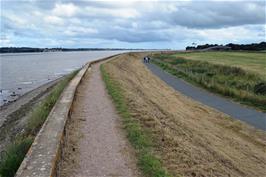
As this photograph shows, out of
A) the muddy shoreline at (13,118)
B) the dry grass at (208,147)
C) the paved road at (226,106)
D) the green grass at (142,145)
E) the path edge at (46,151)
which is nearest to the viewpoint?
the path edge at (46,151)

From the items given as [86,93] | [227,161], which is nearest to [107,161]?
[227,161]

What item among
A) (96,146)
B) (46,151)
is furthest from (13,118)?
(46,151)

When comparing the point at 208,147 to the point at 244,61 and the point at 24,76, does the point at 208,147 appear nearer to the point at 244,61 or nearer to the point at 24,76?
the point at 244,61

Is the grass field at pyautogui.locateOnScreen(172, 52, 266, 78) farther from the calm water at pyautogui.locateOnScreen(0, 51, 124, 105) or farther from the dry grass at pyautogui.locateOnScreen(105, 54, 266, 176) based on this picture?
the calm water at pyautogui.locateOnScreen(0, 51, 124, 105)

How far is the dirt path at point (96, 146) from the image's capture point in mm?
6793

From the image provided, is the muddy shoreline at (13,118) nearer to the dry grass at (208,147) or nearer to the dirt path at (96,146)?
the dirt path at (96,146)

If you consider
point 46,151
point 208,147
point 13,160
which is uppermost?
point 46,151

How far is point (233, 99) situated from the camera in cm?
2322

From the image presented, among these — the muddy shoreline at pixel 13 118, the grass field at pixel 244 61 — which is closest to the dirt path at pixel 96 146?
the muddy shoreline at pixel 13 118

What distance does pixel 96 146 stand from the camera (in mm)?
8266

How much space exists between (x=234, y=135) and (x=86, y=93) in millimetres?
7081

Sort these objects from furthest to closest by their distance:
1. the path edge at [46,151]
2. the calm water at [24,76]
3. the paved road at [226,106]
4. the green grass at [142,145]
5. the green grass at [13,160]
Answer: the calm water at [24,76], the paved road at [226,106], the green grass at [13,160], the green grass at [142,145], the path edge at [46,151]

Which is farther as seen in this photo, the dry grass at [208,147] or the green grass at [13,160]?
the dry grass at [208,147]

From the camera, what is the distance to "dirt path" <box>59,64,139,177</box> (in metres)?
6.79
